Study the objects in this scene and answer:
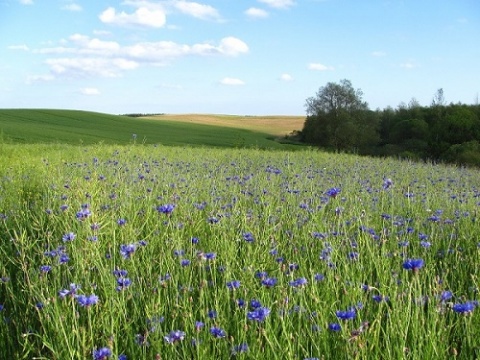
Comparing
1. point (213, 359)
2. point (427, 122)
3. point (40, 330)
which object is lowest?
point (40, 330)

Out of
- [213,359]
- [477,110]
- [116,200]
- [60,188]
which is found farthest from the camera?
[477,110]

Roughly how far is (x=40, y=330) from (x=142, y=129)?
4760 centimetres

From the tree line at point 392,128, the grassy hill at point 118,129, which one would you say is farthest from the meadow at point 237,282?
the grassy hill at point 118,129

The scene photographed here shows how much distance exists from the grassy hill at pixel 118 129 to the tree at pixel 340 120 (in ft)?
11.7

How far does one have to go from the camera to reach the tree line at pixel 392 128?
30373mm

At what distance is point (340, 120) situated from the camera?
4034cm

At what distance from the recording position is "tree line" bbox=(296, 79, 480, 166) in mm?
30373

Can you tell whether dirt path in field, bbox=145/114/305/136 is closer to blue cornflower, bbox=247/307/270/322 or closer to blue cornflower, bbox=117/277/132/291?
blue cornflower, bbox=117/277/132/291

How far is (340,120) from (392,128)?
469 cm

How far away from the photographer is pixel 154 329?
6.67 ft

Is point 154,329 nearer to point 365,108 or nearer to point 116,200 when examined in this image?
point 116,200

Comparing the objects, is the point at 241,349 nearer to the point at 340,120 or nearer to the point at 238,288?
the point at 238,288

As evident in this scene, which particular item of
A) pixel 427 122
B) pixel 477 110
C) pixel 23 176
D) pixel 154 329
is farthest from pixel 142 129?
pixel 154 329

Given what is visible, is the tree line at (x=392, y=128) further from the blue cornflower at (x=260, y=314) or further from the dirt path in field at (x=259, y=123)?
the blue cornflower at (x=260, y=314)
